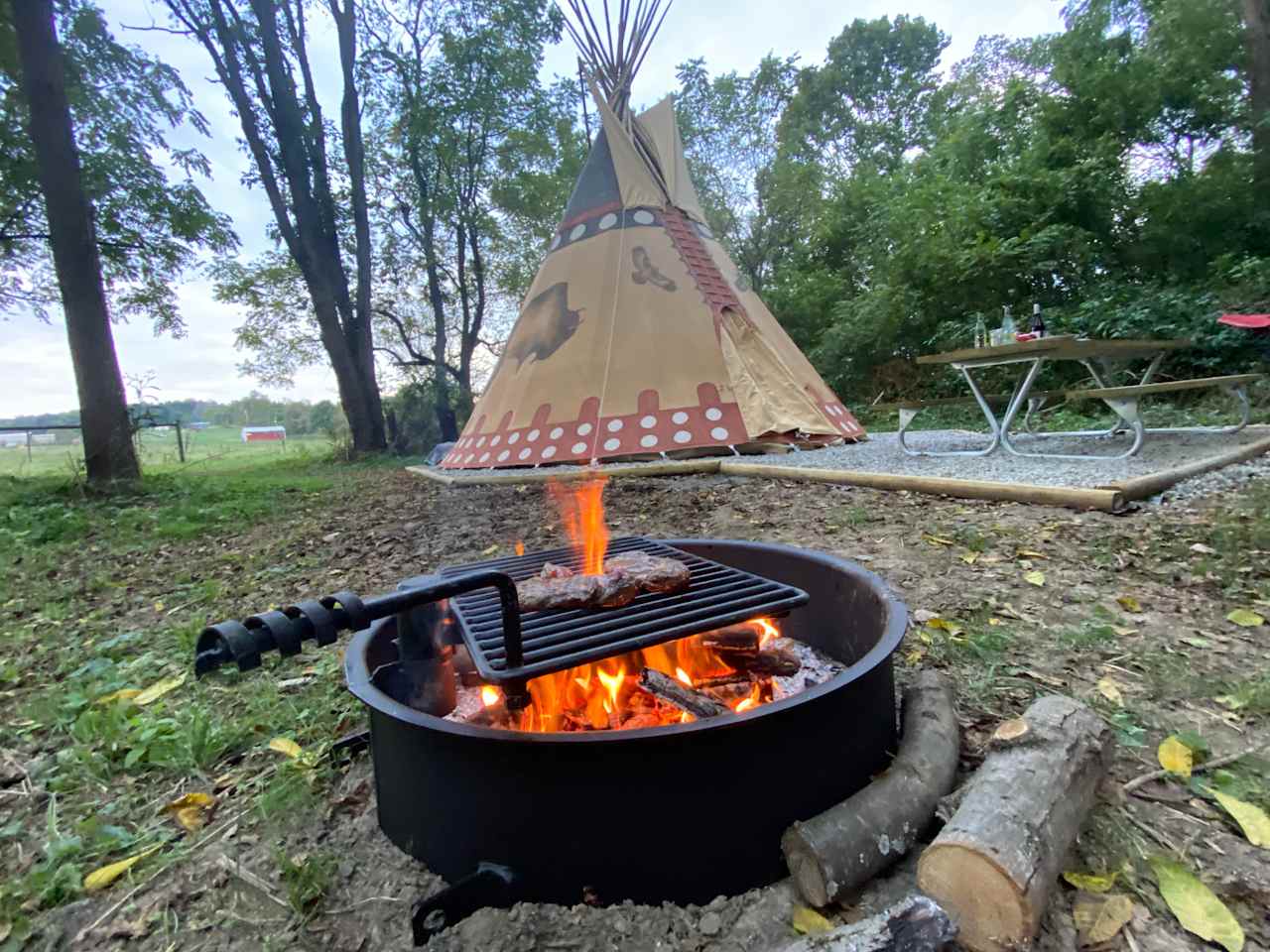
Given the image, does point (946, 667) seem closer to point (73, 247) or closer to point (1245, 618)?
point (1245, 618)

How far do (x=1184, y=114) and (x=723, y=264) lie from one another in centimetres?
726

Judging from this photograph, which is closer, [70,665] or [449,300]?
[70,665]

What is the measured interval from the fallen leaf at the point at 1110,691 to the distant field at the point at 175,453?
7756 mm

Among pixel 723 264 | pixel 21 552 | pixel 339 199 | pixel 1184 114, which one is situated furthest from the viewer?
pixel 339 199

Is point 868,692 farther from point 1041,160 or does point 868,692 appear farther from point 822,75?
point 822,75

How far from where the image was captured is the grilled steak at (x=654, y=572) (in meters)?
1.25

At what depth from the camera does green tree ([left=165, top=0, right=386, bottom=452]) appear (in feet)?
31.2

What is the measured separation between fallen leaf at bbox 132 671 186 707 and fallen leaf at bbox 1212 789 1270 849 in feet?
8.42

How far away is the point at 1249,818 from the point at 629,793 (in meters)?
1.09

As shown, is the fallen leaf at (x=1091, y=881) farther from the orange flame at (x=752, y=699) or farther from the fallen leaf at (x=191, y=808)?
the fallen leaf at (x=191, y=808)

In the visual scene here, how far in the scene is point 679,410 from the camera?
194 inches

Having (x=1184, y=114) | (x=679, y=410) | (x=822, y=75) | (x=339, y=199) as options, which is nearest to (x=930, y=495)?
(x=679, y=410)

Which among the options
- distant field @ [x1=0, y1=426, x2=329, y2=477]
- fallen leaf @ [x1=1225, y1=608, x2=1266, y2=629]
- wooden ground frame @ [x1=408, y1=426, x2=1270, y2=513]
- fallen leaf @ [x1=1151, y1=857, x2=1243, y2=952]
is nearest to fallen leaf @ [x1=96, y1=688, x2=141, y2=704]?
fallen leaf @ [x1=1151, y1=857, x2=1243, y2=952]

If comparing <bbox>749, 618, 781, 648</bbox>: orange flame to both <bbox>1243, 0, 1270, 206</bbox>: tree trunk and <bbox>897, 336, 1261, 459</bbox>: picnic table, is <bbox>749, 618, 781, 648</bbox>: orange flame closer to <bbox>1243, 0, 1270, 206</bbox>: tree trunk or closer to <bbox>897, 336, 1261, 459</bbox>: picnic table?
<bbox>897, 336, 1261, 459</bbox>: picnic table
